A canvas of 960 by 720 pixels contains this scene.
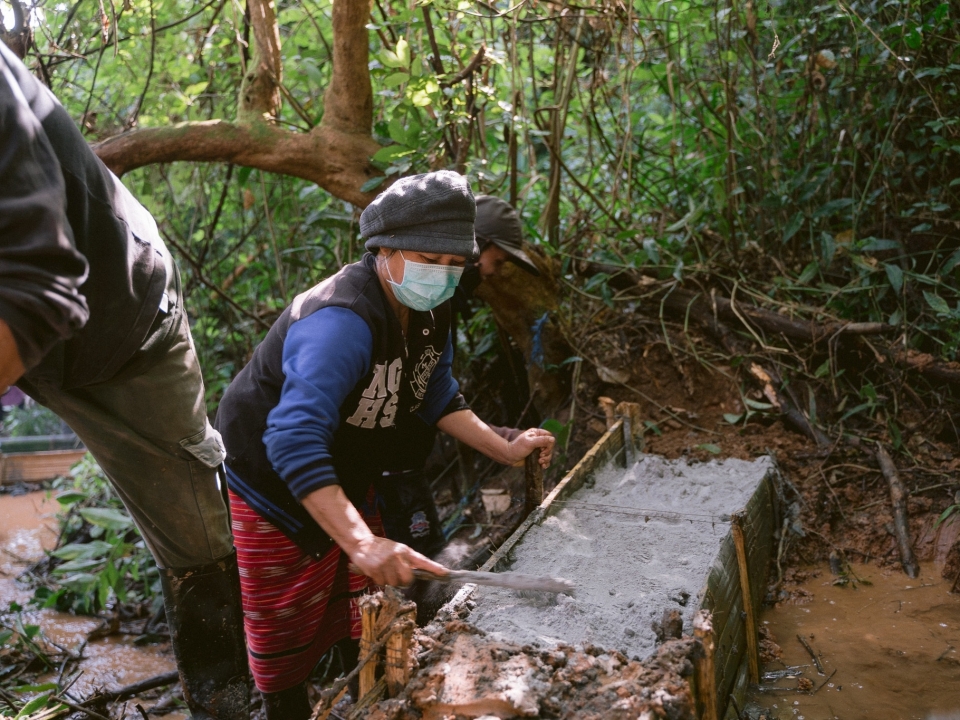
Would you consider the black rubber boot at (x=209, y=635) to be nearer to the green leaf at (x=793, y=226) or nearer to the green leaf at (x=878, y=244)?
the green leaf at (x=793, y=226)

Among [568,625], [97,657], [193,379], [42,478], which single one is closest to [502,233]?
[193,379]

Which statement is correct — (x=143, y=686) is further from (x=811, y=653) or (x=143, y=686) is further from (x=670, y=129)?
(x=670, y=129)

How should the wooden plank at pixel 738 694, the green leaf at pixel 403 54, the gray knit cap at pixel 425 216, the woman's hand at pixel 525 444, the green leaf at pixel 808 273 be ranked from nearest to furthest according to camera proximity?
the gray knit cap at pixel 425 216, the wooden plank at pixel 738 694, the woman's hand at pixel 525 444, the green leaf at pixel 403 54, the green leaf at pixel 808 273

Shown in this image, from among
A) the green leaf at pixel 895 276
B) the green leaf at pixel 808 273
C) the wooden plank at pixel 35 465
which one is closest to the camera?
the green leaf at pixel 895 276

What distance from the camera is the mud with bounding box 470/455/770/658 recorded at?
1.86 m

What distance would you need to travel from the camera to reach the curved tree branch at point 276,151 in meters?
3.38

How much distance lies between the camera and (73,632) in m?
3.86

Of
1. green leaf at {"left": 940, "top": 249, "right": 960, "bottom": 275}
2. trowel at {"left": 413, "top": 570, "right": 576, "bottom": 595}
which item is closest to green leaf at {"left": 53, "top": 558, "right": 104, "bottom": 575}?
trowel at {"left": 413, "top": 570, "right": 576, "bottom": 595}

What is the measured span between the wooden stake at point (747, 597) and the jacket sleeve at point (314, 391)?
4.06ft

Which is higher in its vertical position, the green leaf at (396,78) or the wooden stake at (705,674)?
the green leaf at (396,78)

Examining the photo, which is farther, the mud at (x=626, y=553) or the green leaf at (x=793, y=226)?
the green leaf at (x=793, y=226)

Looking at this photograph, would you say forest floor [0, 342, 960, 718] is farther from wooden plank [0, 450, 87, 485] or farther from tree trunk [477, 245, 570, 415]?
wooden plank [0, 450, 87, 485]

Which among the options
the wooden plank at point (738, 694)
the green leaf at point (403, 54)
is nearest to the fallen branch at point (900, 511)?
the wooden plank at point (738, 694)

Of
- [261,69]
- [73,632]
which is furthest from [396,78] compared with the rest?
[73,632]
